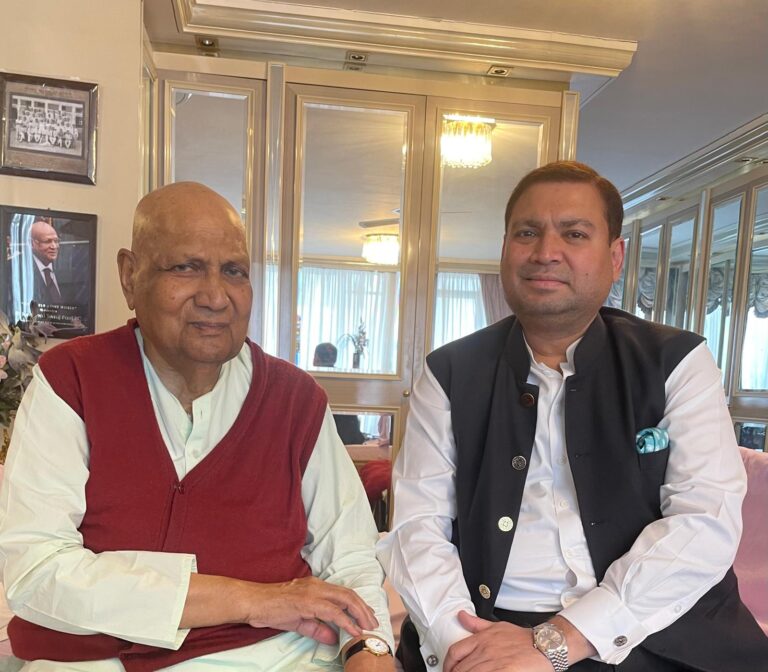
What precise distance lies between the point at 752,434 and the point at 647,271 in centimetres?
210

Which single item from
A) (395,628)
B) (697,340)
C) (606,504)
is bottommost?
(395,628)

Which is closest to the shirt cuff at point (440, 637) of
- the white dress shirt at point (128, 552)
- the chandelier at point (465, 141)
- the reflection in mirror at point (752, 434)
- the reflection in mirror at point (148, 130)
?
the white dress shirt at point (128, 552)

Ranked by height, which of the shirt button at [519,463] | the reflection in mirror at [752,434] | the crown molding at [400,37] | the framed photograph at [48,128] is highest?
the crown molding at [400,37]

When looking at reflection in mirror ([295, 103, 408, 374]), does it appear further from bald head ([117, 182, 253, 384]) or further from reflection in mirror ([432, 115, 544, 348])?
bald head ([117, 182, 253, 384])

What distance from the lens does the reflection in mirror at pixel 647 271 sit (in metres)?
5.98

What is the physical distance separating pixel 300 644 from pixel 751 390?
4409 mm

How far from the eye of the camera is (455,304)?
11.6 ft

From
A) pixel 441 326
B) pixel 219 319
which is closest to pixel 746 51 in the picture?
pixel 441 326

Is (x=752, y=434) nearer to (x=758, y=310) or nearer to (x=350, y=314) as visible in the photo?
(x=758, y=310)

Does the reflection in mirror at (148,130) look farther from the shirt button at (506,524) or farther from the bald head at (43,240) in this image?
the shirt button at (506,524)

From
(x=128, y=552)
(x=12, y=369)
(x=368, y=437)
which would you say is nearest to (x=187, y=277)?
(x=128, y=552)

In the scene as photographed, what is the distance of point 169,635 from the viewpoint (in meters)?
1.01

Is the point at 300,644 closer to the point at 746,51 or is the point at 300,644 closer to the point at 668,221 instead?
the point at 746,51

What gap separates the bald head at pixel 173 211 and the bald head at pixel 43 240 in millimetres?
1387
